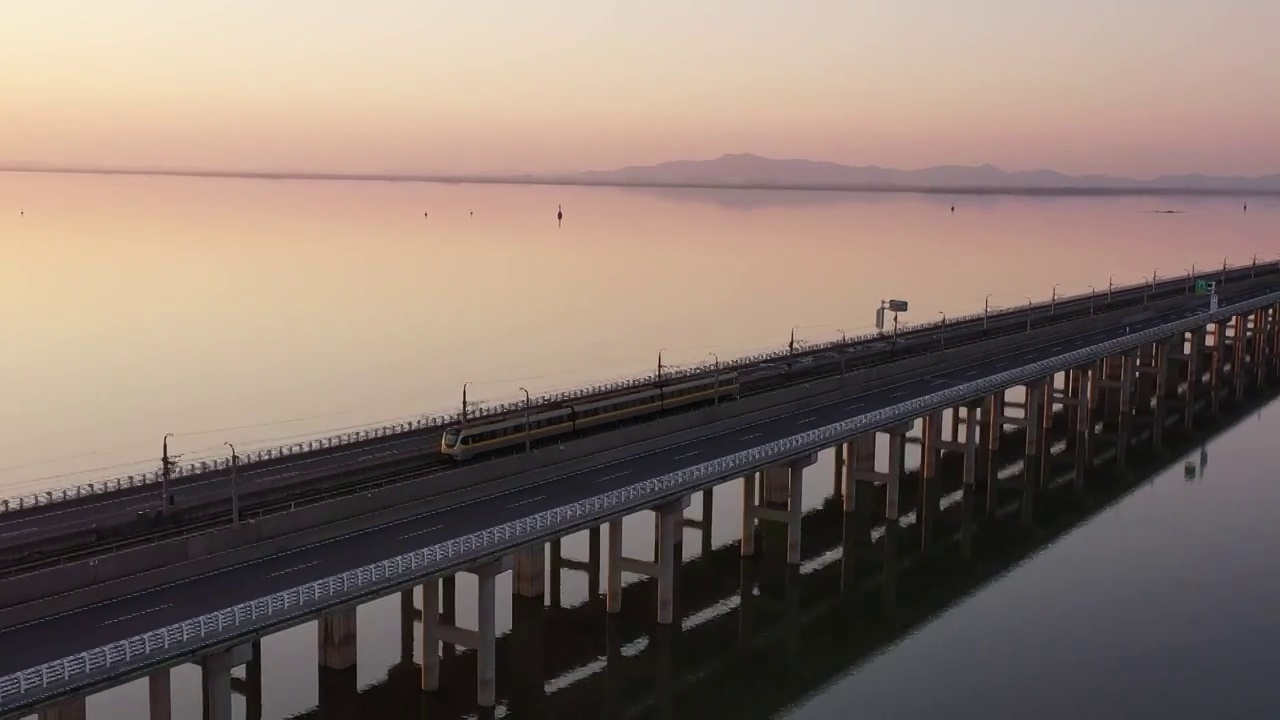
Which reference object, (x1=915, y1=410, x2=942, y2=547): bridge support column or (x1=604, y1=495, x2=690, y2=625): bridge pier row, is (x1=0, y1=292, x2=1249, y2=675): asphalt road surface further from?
(x1=915, y1=410, x2=942, y2=547): bridge support column

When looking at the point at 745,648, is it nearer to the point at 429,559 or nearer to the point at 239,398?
the point at 429,559

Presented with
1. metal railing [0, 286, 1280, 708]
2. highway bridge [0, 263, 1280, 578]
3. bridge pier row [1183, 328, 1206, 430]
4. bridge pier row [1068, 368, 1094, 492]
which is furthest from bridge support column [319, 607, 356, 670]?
bridge pier row [1183, 328, 1206, 430]

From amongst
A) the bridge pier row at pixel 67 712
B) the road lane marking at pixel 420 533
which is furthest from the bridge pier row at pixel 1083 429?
the bridge pier row at pixel 67 712

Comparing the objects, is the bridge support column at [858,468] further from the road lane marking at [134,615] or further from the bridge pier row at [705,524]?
the road lane marking at [134,615]

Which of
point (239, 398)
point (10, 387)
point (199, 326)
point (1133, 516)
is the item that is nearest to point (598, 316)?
point (199, 326)

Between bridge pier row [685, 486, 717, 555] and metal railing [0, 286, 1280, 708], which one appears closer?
metal railing [0, 286, 1280, 708]

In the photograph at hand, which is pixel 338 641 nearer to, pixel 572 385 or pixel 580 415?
pixel 580 415

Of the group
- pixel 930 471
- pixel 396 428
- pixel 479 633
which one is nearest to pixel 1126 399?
pixel 930 471
